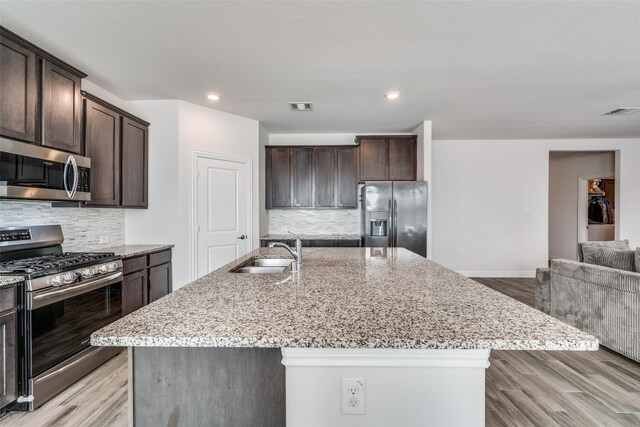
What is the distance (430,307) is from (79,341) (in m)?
2.46

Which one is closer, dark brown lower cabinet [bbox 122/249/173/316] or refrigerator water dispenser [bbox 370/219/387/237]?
dark brown lower cabinet [bbox 122/249/173/316]

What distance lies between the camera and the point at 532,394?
2.16 meters

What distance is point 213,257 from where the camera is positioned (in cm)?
405

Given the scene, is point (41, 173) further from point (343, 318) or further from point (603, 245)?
point (603, 245)

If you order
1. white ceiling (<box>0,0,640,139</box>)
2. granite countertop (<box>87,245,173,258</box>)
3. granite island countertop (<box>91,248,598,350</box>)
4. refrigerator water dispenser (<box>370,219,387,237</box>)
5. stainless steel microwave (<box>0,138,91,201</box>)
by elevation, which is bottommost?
granite countertop (<box>87,245,173,258</box>)

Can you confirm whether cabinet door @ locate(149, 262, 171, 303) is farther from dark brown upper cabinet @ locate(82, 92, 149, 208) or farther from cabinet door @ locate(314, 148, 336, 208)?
cabinet door @ locate(314, 148, 336, 208)

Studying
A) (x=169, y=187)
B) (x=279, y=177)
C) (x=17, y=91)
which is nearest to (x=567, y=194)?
(x=279, y=177)

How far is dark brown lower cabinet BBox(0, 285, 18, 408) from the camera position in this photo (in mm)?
1830

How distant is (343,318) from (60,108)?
9.21 feet

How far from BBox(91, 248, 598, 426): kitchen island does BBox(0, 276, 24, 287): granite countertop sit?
4.28ft

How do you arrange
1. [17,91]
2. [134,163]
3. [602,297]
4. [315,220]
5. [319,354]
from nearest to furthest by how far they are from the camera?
[319,354] < [17,91] < [602,297] < [134,163] < [315,220]

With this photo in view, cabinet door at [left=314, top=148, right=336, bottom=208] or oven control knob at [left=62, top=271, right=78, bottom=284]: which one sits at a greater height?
cabinet door at [left=314, top=148, right=336, bottom=208]

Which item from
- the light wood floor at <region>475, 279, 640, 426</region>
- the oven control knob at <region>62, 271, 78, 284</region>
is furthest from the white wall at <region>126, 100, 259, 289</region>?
the light wood floor at <region>475, 279, 640, 426</region>

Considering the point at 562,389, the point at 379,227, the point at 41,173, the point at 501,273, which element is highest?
the point at 41,173
